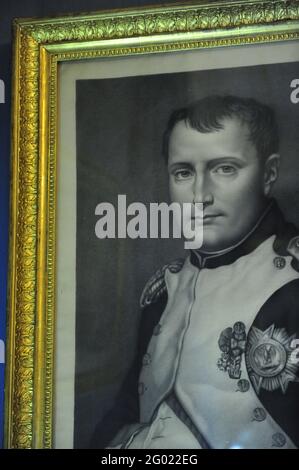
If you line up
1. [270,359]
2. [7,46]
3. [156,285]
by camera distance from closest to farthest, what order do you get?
1. [270,359]
2. [156,285]
3. [7,46]

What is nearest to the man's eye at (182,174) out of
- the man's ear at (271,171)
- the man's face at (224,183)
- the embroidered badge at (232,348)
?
the man's face at (224,183)

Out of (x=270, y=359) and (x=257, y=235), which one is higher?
(x=257, y=235)

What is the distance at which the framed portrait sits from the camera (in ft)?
5.80

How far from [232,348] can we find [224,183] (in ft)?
1.18

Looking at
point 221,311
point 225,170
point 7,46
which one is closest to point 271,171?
point 225,170

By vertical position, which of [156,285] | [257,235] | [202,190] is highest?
[202,190]

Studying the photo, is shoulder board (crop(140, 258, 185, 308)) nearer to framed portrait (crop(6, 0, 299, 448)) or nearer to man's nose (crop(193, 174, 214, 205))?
framed portrait (crop(6, 0, 299, 448))

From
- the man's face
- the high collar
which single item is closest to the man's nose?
the man's face

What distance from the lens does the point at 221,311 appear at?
173cm

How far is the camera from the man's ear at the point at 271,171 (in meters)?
1.74

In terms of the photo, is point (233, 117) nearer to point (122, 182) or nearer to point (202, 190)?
point (202, 190)
